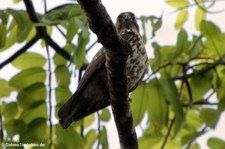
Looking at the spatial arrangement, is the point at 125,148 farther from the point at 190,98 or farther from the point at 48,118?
the point at 190,98

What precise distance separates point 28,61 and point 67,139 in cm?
76

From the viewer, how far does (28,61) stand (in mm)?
4418

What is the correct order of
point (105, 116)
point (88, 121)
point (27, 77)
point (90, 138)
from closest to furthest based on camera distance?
point (27, 77) < point (105, 116) < point (90, 138) < point (88, 121)

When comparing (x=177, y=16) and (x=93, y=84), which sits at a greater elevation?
(x=177, y=16)

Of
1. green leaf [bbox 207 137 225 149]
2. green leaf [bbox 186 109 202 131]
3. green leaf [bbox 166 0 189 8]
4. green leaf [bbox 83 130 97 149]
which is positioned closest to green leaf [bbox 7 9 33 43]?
green leaf [bbox 83 130 97 149]

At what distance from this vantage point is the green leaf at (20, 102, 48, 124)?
13.3 feet

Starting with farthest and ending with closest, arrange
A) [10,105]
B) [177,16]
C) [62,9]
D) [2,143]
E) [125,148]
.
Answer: [177,16], [10,105], [62,9], [2,143], [125,148]

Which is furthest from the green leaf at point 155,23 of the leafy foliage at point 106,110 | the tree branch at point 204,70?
the tree branch at point 204,70

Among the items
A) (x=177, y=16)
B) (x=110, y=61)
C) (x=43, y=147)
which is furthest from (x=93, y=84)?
(x=177, y=16)

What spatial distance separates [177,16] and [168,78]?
33.8 inches

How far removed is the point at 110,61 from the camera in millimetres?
2703

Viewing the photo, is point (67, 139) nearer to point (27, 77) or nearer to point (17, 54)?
point (27, 77)

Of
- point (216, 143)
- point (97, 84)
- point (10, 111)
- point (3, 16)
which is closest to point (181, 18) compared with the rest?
point (216, 143)

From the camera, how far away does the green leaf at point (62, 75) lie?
4.16m
